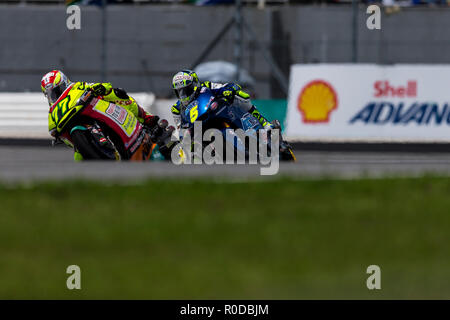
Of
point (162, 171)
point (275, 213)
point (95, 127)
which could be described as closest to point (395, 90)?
point (95, 127)

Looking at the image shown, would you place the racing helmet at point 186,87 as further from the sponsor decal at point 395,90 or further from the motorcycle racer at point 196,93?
the sponsor decal at point 395,90

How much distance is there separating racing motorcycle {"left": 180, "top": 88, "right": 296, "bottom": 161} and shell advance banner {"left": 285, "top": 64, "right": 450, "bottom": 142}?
6.00 meters

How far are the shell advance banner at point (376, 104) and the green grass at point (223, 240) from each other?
1089 centimetres

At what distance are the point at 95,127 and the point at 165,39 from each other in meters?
17.6

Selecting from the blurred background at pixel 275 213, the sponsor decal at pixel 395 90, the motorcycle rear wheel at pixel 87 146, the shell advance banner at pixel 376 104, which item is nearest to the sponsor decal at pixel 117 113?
the motorcycle rear wheel at pixel 87 146

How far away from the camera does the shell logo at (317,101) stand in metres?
20.5

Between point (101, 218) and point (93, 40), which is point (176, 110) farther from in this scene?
point (93, 40)

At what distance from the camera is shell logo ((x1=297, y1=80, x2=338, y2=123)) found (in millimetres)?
20484

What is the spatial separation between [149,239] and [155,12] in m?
24.5

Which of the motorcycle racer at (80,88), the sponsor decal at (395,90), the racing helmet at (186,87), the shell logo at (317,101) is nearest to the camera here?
the motorcycle racer at (80,88)

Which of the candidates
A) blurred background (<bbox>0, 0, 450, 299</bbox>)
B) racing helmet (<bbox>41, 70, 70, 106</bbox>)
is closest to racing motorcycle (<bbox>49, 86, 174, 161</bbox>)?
racing helmet (<bbox>41, 70, 70, 106</bbox>)

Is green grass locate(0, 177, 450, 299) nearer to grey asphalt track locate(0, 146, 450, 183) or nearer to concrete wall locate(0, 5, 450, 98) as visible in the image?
grey asphalt track locate(0, 146, 450, 183)

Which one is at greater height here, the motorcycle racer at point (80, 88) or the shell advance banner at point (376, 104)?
the shell advance banner at point (376, 104)
